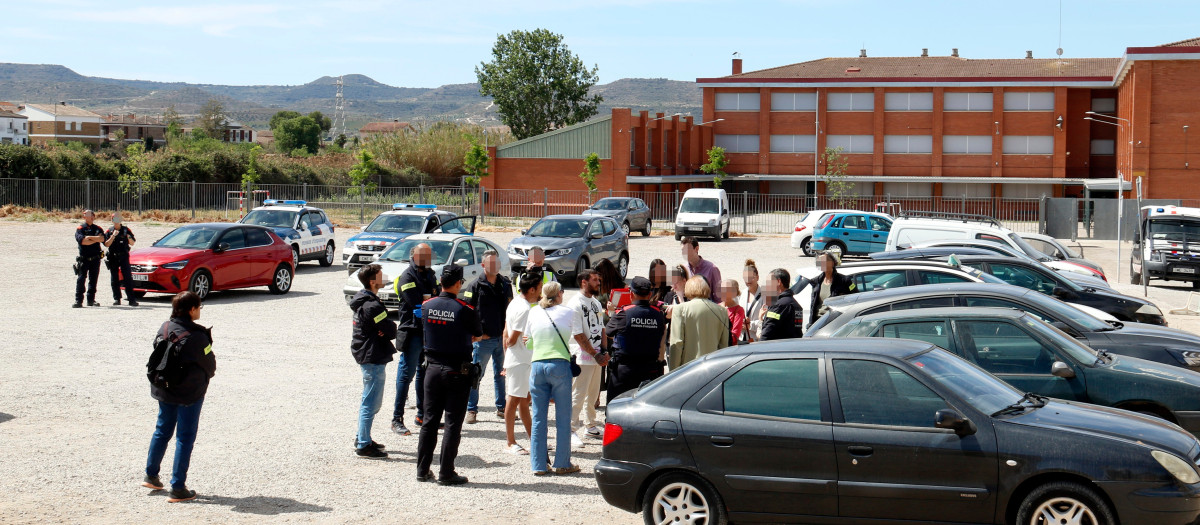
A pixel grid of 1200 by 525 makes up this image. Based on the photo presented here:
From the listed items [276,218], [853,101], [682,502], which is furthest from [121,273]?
[853,101]

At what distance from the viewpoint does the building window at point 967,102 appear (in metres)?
68.6

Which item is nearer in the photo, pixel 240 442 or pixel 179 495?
pixel 179 495

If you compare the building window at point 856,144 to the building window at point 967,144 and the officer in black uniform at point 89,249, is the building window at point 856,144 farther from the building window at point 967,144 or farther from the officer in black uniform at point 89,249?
the officer in black uniform at point 89,249

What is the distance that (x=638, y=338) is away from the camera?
8.72m

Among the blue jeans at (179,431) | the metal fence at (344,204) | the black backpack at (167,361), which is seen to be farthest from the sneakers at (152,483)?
the metal fence at (344,204)

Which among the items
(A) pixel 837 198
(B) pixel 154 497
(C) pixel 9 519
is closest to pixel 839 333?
(B) pixel 154 497

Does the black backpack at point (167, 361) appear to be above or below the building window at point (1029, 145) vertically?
below

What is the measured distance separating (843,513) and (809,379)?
33.1 inches

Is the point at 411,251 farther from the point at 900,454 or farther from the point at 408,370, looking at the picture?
the point at 900,454

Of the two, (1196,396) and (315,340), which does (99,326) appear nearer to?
(315,340)

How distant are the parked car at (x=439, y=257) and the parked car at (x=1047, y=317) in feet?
29.5

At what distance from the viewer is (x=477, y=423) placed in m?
10.5

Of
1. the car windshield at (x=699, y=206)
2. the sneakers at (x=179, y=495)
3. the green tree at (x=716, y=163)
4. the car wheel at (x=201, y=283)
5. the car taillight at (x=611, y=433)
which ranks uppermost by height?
the green tree at (x=716, y=163)

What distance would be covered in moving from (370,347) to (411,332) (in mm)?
714
